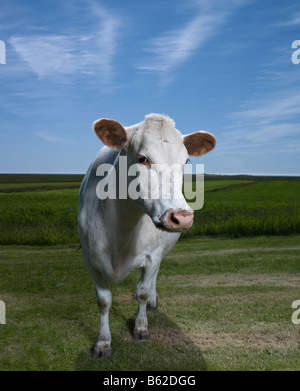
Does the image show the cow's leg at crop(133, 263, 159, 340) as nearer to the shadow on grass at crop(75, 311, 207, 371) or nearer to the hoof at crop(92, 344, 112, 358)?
the shadow on grass at crop(75, 311, 207, 371)

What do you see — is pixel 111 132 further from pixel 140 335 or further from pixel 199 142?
pixel 140 335

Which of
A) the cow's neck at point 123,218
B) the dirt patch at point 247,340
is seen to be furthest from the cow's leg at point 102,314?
the dirt patch at point 247,340

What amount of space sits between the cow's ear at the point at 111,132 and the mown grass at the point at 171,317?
2479mm

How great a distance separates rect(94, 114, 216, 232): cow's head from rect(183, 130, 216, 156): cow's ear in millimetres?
482

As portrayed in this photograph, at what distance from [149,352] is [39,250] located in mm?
7646

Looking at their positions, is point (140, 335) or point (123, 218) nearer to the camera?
point (123, 218)

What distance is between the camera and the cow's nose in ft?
9.76

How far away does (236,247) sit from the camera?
11203 millimetres

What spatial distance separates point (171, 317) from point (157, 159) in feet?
10.4

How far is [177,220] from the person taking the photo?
2984mm

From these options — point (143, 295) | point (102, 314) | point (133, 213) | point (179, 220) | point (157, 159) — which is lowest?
point (102, 314)

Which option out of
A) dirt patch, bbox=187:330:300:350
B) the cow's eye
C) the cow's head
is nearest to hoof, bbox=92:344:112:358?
dirt patch, bbox=187:330:300:350

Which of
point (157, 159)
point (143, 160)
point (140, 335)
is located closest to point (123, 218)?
point (143, 160)
